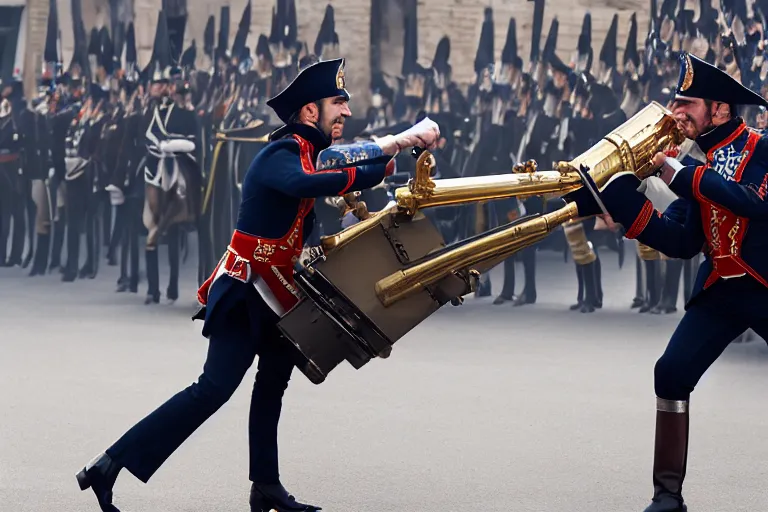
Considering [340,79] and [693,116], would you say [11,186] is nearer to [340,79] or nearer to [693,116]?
[340,79]

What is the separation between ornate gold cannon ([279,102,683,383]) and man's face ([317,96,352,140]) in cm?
34

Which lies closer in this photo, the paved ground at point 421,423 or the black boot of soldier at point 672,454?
the black boot of soldier at point 672,454

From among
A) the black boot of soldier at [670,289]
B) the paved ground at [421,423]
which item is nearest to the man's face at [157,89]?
the paved ground at [421,423]

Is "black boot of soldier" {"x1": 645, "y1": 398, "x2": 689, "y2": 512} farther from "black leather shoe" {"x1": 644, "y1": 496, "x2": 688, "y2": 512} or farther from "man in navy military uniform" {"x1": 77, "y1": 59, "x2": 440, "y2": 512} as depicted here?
"man in navy military uniform" {"x1": 77, "y1": 59, "x2": 440, "y2": 512}

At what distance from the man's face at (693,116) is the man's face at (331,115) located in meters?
1.10

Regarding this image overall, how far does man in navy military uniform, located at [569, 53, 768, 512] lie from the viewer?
5055 mm

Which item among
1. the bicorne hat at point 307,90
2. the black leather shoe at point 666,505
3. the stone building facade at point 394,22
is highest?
the bicorne hat at point 307,90

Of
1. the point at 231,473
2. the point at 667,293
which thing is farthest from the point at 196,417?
the point at 667,293

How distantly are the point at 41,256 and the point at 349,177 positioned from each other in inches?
452

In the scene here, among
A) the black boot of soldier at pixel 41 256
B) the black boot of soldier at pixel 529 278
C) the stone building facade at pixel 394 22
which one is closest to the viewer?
the black boot of soldier at pixel 529 278

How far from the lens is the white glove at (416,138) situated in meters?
5.00

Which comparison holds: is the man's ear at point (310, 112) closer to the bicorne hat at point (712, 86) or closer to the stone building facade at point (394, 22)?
the bicorne hat at point (712, 86)

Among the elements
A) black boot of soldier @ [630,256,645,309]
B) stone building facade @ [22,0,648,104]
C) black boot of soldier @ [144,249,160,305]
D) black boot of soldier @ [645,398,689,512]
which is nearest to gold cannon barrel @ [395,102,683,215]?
black boot of soldier @ [645,398,689,512]

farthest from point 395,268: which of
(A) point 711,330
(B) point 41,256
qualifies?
(B) point 41,256
